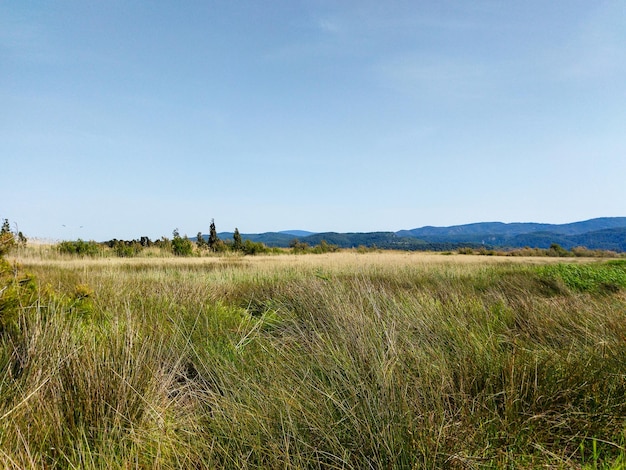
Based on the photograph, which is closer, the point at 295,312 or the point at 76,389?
the point at 76,389

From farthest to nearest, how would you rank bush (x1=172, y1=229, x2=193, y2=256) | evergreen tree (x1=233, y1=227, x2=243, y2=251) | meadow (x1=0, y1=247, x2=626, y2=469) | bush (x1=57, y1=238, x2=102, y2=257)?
1. evergreen tree (x1=233, y1=227, x2=243, y2=251)
2. bush (x1=172, y1=229, x2=193, y2=256)
3. bush (x1=57, y1=238, x2=102, y2=257)
4. meadow (x1=0, y1=247, x2=626, y2=469)

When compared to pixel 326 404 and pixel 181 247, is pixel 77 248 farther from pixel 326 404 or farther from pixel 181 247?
pixel 326 404

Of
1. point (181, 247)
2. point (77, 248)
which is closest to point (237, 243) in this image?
point (181, 247)

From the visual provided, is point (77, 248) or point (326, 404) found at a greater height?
point (77, 248)

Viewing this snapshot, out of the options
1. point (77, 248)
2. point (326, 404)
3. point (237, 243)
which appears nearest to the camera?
point (326, 404)

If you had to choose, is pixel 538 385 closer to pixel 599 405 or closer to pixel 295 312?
pixel 599 405

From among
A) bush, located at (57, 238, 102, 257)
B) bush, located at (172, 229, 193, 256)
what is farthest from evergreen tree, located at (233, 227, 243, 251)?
bush, located at (57, 238, 102, 257)

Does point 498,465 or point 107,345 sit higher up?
point 107,345

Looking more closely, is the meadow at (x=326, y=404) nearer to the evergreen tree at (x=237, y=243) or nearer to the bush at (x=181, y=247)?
the bush at (x=181, y=247)

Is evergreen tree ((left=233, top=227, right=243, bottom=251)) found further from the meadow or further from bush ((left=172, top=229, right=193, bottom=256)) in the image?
the meadow

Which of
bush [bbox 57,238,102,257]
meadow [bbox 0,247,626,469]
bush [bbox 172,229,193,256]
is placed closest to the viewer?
meadow [bbox 0,247,626,469]

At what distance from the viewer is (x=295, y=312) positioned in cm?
454

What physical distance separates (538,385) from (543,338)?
1.47 m

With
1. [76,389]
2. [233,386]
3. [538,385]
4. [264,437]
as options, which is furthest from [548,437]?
[76,389]
